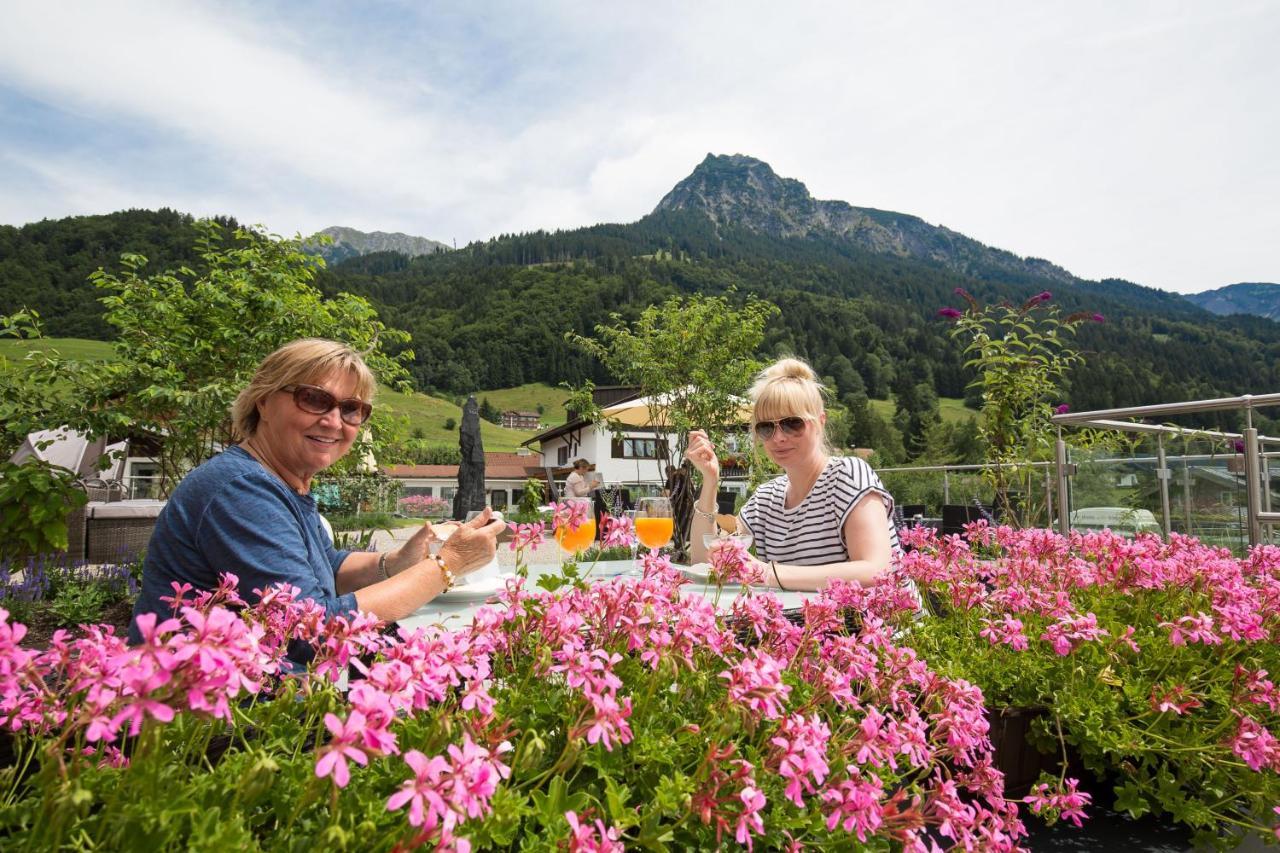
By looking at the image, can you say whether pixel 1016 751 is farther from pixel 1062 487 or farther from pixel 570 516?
pixel 1062 487

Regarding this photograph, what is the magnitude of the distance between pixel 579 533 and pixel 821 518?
118 centimetres

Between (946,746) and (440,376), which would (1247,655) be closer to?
(946,746)

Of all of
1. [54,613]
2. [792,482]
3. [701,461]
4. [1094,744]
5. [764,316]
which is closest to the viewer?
[1094,744]

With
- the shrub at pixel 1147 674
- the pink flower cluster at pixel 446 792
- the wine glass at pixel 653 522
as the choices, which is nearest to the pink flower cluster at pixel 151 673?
the pink flower cluster at pixel 446 792

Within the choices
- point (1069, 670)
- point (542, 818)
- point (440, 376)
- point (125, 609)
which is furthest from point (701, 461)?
point (440, 376)

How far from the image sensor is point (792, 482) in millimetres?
3141

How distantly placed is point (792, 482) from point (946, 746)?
2.16 m

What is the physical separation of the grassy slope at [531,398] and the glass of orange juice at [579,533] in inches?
3474

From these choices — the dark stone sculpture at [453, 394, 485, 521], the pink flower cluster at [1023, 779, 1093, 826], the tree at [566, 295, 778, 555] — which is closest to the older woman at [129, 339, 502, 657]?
the pink flower cluster at [1023, 779, 1093, 826]

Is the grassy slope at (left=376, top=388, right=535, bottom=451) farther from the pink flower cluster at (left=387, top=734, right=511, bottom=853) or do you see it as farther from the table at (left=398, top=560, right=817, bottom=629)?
the pink flower cluster at (left=387, top=734, right=511, bottom=853)

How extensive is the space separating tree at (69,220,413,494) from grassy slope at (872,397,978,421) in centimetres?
7241

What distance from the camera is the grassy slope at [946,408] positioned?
76.3 metres

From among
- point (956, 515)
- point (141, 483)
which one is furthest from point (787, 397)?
point (141, 483)

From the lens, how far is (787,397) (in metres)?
2.95
